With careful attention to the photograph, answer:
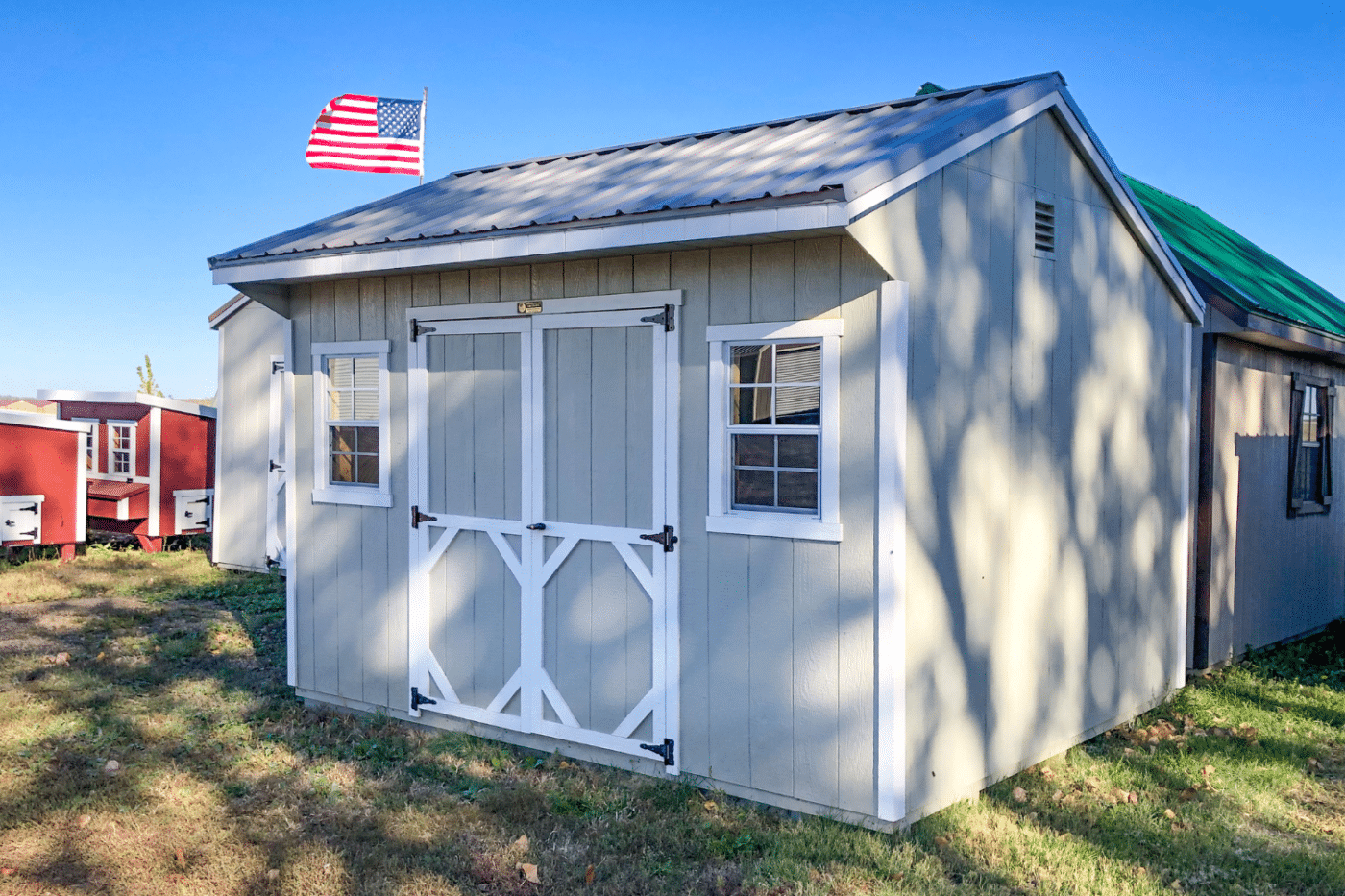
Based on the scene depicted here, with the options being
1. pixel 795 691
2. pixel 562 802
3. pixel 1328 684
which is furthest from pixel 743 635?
pixel 1328 684

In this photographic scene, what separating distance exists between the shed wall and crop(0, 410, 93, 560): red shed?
149 centimetres

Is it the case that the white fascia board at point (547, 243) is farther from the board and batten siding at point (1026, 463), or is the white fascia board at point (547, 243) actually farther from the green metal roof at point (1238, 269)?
the green metal roof at point (1238, 269)

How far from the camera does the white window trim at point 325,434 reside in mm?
6871

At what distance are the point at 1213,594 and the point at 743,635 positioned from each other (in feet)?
14.5

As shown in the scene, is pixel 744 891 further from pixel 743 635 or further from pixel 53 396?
pixel 53 396

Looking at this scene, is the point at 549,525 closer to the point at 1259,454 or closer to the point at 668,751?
the point at 668,751

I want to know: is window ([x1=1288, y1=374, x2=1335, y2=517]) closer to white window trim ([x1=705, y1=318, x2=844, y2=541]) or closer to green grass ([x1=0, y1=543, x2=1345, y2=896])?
green grass ([x1=0, y1=543, x2=1345, y2=896])

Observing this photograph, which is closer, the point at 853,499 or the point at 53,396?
the point at 853,499

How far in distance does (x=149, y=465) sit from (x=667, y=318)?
33.9ft

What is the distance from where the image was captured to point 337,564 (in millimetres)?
7191

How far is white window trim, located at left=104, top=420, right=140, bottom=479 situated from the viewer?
13922 mm

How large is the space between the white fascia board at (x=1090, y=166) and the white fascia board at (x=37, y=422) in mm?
10785

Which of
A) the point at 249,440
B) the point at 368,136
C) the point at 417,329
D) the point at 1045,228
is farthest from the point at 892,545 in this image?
the point at 249,440

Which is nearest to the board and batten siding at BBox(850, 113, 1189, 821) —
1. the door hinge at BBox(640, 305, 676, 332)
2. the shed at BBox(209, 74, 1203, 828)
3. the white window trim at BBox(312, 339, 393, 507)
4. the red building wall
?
the shed at BBox(209, 74, 1203, 828)
